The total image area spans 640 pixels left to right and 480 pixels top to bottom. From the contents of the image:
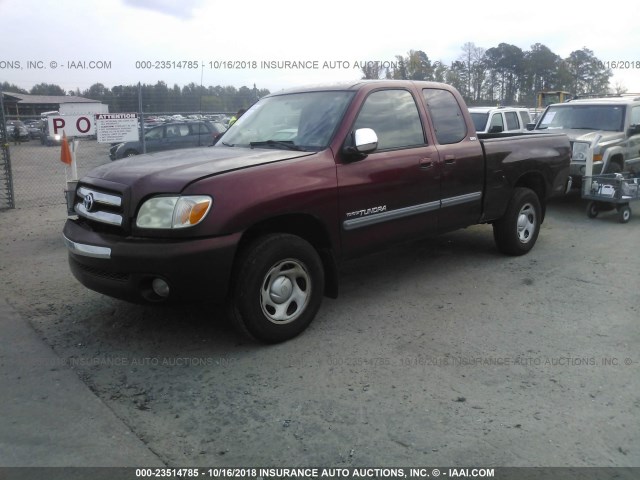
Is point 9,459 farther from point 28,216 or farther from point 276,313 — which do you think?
point 28,216

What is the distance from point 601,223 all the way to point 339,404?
22.9 ft

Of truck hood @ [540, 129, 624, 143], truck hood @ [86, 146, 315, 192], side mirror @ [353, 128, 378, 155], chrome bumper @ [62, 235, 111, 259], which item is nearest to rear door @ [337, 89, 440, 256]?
side mirror @ [353, 128, 378, 155]

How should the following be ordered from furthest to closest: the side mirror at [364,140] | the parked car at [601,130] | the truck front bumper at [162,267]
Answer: the parked car at [601,130]
the side mirror at [364,140]
the truck front bumper at [162,267]

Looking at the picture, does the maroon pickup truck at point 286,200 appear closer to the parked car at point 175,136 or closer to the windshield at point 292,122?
the windshield at point 292,122

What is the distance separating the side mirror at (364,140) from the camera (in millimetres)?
4371

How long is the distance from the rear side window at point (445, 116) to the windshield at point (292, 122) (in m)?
1.08

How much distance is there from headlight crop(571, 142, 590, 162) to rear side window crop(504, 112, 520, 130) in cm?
377

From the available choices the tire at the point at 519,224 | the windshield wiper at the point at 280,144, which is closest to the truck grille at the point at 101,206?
the windshield wiper at the point at 280,144

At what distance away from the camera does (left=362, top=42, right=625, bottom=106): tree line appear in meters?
29.4

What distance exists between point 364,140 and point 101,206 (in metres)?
2.01

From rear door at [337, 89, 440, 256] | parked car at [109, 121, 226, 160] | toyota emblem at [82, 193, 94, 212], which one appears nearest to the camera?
toyota emblem at [82, 193, 94, 212]

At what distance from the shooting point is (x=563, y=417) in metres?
3.20

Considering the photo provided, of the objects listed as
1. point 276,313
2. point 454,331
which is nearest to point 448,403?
point 454,331

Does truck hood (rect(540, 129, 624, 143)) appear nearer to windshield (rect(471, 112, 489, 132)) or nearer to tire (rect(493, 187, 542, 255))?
windshield (rect(471, 112, 489, 132))
